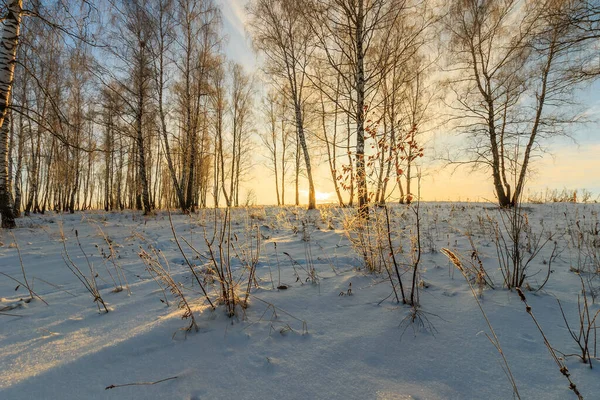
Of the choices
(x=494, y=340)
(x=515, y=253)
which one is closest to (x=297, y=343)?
(x=494, y=340)

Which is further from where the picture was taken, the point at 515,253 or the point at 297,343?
the point at 515,253

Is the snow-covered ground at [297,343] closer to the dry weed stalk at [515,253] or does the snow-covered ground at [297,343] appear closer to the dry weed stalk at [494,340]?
the dry weed stalk at [494,340]

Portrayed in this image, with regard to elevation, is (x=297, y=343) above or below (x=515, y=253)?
below

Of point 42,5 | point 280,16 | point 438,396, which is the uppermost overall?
point 280,16

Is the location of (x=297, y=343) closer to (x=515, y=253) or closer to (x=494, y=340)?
(x=494, y=340)

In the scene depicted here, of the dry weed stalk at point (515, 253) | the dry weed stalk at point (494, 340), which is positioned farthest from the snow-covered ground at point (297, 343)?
the dry weed stalk at point (515, 253)

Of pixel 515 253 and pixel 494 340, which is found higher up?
pixel 515 253

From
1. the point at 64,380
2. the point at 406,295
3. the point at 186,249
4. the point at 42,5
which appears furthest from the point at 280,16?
the point at 64,380

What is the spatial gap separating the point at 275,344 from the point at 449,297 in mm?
1562

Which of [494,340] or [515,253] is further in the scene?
[515,253]

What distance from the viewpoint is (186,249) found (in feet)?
14.8

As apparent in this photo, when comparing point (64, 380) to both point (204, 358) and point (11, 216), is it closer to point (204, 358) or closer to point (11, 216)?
point (204, 358)

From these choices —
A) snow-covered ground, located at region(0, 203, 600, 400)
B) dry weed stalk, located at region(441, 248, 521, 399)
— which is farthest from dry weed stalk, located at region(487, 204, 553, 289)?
dry weed stalk, located at region(441, 248, 521, 399)

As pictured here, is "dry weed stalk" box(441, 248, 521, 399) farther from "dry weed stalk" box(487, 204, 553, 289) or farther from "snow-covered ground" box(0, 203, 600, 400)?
"dry weed stalk" box(487, 204, 553, 289)
